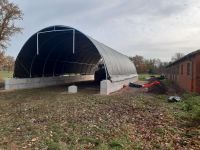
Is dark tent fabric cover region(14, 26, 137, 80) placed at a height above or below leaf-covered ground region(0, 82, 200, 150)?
above

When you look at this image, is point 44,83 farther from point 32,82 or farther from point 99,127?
point 99,127

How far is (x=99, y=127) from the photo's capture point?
29.3ft

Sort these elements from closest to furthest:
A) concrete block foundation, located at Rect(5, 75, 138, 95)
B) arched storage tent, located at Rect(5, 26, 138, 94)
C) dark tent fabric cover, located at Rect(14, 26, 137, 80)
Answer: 1. concrete block foundation, located at Rect(5, 75, 138, 95)
2. arched storage tent, located at Rect(5, 26, 138, 94)
3. dark tent fabric cover, located at Rect(14, 26, 137, 80)

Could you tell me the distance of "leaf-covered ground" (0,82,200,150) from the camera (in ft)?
24.2

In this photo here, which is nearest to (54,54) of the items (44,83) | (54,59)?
(54,59)

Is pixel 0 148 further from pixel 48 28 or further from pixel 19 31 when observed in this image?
pixel 19 31

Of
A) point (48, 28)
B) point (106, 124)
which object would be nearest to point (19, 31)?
point (48, 28)

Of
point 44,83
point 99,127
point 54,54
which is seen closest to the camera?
point 99,127

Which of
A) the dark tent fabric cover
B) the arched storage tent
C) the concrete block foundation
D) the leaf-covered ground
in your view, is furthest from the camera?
the dark tent fabric cover

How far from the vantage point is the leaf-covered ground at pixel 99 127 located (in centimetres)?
739

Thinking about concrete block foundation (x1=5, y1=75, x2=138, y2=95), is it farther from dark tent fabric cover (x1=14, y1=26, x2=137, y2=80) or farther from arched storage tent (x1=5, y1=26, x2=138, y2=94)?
dark tent fabric cover (x1=14, y1=26, x2=137, y2=80)

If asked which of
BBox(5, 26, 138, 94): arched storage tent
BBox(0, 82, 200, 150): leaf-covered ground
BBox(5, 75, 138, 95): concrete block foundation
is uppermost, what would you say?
BBox(5, 26, 138, 94): arched storage tent

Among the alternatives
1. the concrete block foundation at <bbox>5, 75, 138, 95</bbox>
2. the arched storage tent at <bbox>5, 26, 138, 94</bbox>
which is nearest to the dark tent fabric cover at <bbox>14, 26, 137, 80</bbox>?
the arched storage tent at <bbox>5, 26, 138, 94</bbox>

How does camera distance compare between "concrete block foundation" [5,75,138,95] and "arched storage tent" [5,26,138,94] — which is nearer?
"concrete block foundation" [5,75,138,95]
